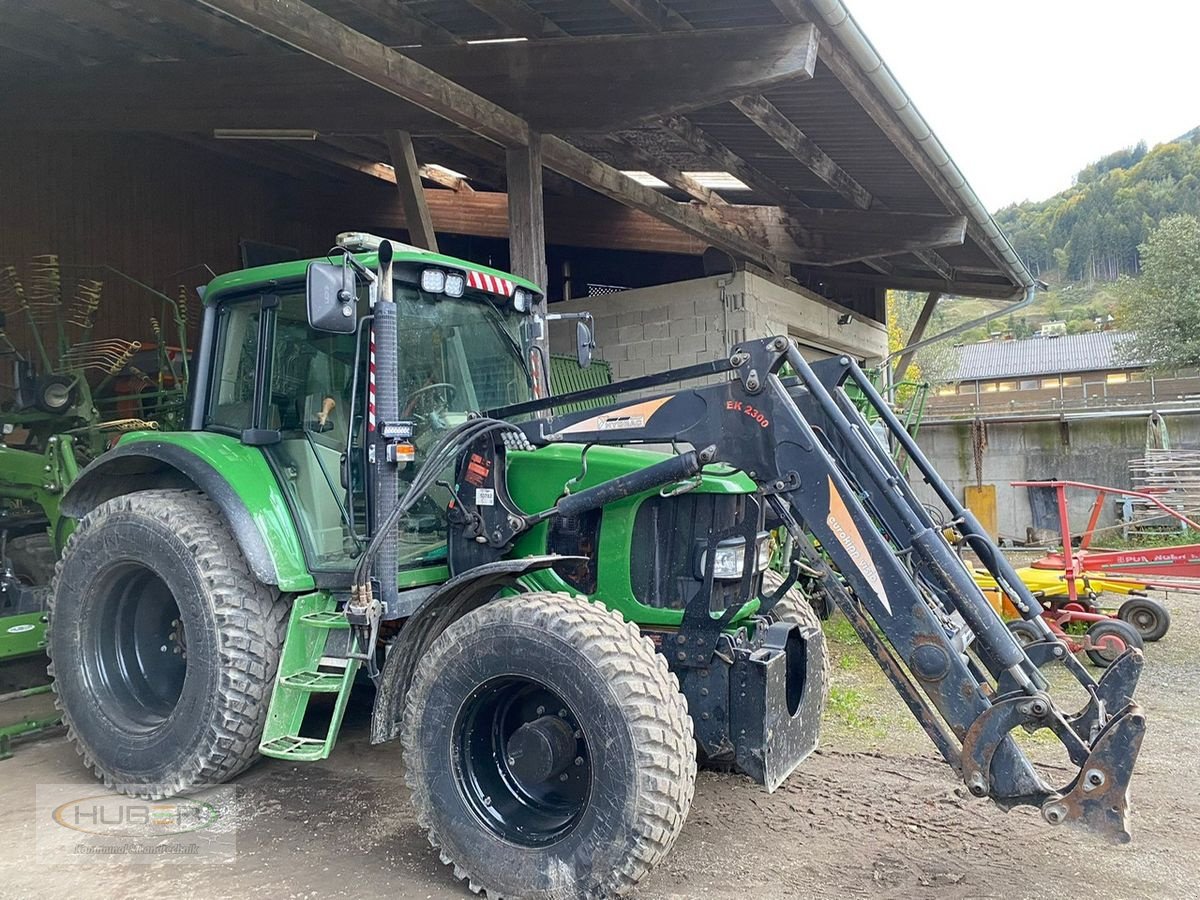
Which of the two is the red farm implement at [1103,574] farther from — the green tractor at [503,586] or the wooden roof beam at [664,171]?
the wooden roof beam at [664,171]

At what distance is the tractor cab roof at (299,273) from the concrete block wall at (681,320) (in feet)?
18.4

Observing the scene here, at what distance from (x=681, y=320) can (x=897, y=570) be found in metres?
7.40

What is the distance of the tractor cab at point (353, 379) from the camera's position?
3.78m

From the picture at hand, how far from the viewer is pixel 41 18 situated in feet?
20.0

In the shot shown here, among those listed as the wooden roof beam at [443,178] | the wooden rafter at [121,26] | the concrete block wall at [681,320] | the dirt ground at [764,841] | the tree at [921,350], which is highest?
the tree at [921,350]

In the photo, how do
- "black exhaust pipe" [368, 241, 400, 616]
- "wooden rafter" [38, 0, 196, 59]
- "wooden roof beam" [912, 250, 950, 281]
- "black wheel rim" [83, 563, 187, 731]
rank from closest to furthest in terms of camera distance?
"black exhaust pipe" [368, 241, 400, 616] → "black wheel rim" [83, 563, 187, 731] → "wooden rafter" [38, 0, 196, 59] → "wooden roof beam" [912, 250, 950, 281]

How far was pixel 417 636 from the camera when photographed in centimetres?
351

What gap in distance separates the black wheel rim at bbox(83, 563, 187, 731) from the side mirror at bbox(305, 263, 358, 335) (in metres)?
1.76

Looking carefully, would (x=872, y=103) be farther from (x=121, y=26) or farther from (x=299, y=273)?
(x=121, y=26)

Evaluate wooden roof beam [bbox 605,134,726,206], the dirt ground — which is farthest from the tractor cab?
wooden roof beam [bbox 605,134,726,206]

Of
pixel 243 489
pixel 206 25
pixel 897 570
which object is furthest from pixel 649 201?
pixel 897 570

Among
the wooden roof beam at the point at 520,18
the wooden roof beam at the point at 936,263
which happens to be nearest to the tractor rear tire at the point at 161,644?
the wooden roof beam at the point at 520,18

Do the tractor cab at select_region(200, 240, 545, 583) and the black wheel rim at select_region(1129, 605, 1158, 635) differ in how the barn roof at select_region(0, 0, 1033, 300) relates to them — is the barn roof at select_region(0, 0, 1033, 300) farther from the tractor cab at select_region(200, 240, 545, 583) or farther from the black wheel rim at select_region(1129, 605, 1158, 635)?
the black wheel rim at select_region(1129, 605, 1158, 635)

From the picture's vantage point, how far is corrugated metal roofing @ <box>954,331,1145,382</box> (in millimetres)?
45562
